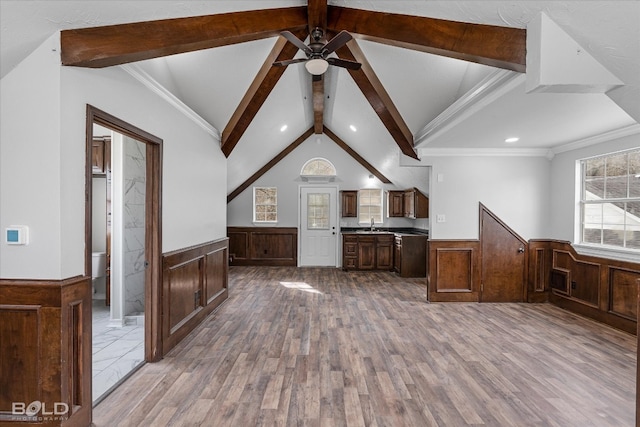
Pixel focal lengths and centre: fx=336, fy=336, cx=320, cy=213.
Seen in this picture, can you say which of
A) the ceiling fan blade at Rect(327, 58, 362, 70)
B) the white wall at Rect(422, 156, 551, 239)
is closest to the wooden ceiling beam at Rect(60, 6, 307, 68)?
the ceiling fan blade at Rect(327, 58, 362, 70)

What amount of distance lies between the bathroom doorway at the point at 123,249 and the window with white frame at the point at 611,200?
5.06m

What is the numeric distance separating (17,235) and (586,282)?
5.72 m

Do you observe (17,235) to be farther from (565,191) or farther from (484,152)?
(565,191)

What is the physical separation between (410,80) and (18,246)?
12.5 ft

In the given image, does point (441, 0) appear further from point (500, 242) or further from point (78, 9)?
point (500, 242)

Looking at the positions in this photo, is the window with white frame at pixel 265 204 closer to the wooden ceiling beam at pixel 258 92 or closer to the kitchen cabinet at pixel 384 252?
the kitchen cabinet at pixel 384 252

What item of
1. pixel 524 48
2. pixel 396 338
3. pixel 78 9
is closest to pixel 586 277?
pixel 396 338

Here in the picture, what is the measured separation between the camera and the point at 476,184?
5.02m

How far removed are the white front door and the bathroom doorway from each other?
4283mm

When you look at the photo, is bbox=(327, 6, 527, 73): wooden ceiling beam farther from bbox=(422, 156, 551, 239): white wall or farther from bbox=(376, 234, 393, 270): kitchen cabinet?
bbox=(376, 234, 393, 270): kitchen cabinet

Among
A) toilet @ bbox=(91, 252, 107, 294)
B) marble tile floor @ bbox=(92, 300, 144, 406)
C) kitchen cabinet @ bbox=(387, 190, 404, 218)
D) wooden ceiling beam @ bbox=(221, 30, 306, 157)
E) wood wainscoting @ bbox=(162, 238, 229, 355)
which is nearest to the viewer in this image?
marble tile floor @ bbox=(92, 300, 144, 406)

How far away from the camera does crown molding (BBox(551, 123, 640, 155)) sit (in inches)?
143

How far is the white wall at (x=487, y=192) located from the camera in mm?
5008

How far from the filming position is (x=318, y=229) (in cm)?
816
